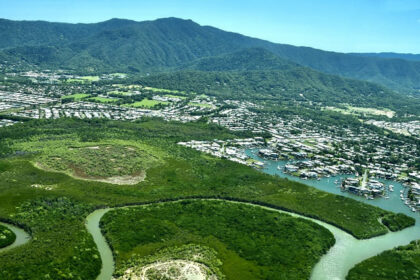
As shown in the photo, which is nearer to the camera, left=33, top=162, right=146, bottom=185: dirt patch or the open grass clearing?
left=33, top=162, right=146, bottom=185: dirt patch

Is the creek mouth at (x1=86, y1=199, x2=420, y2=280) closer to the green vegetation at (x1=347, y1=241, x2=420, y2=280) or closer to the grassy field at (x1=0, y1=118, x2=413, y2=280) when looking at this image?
the grassy field at (x1=0, y1=118, x2=413, y2=280)

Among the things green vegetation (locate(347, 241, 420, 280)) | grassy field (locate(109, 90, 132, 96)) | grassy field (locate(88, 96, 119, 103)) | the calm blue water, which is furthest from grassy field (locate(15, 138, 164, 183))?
grassy field (locate(109, 90, 132, 96))

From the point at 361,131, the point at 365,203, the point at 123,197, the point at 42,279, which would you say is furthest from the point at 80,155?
the point at 361,131

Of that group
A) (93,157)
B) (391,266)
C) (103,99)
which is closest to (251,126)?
(93,157)

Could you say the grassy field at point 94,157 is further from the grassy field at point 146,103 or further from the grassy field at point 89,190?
the grassy field at point 146,103

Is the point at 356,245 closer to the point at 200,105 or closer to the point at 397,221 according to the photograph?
the point at 397,221
